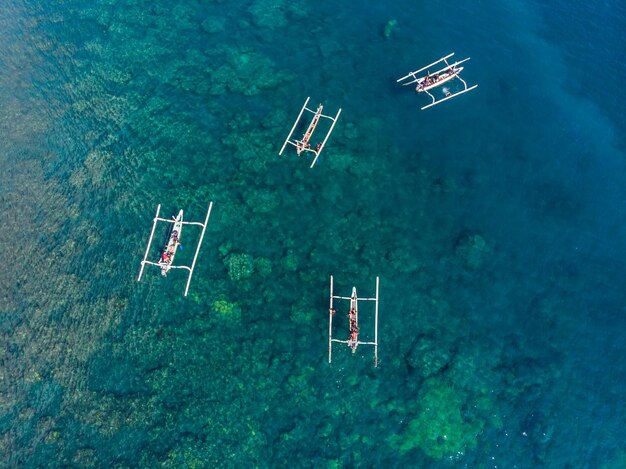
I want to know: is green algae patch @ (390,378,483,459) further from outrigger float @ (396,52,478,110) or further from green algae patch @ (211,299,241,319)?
outrigger float @ (396,52,478,110)

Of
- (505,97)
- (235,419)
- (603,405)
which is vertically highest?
(505,97)

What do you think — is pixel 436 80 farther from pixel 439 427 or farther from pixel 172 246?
pixel 439 427

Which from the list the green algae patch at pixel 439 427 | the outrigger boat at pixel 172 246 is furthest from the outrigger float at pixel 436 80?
the green algae patch at pixel 439 427

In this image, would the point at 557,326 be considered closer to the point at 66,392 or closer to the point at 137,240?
the point at 137,240

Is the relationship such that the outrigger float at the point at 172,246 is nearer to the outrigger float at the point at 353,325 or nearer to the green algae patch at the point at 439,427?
the outrigger float at the point at 353,325

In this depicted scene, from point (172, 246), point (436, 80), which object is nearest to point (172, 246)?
point (172, 246)

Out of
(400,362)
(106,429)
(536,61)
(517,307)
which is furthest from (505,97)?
(106,429)

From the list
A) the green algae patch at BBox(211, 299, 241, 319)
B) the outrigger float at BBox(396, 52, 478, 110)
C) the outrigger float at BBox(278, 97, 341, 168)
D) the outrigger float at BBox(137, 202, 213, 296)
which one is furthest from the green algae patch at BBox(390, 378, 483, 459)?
the outrigger float at BBox(396, 52, 478, 110)

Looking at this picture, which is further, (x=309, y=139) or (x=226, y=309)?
(x=309, y=139)
